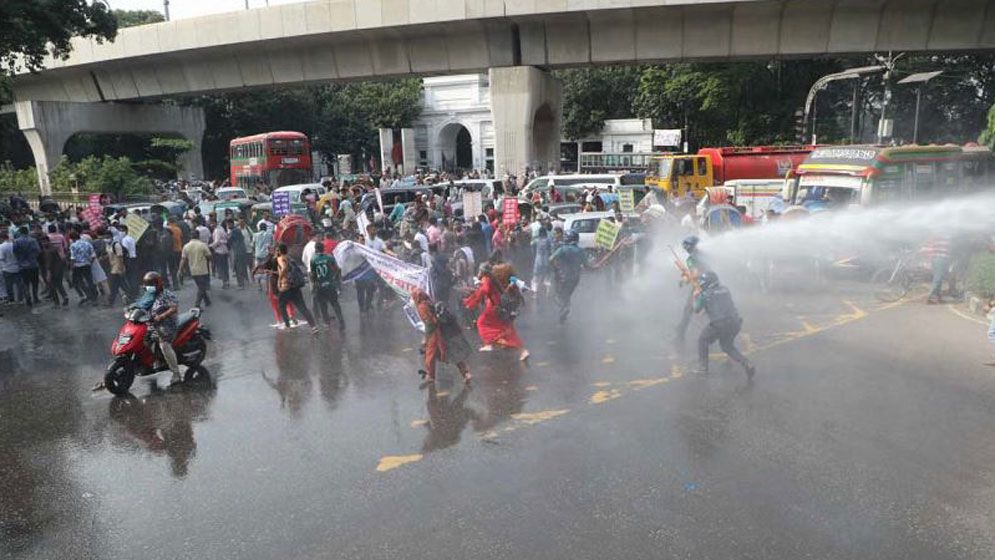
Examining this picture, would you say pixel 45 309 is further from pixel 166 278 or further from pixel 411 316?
pixel 411 316

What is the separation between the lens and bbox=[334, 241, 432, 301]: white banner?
1105 cm

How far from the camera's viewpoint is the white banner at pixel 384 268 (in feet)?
36.2

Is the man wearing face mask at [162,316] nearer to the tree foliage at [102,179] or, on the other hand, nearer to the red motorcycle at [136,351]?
the red motorcycle at [136,351]

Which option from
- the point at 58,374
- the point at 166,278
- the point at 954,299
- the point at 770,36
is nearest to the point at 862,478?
the point at 954,299

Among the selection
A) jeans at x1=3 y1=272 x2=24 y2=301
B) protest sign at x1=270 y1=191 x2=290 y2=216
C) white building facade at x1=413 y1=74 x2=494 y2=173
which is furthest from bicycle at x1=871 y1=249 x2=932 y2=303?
white building facade at x1=413 y1=74 x2=494 y2=173

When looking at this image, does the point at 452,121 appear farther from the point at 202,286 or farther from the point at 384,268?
the point at 384,268

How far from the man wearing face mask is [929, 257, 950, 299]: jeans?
12352 millimetres

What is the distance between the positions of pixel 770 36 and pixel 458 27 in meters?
11.4

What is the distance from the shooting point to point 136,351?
8.95 m

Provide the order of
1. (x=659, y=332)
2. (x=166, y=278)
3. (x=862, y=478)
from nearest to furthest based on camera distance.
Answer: (x=862, y=478) → (x=659, y=332) → (x=166, y=278)

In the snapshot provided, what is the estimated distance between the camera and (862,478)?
20.3 feet

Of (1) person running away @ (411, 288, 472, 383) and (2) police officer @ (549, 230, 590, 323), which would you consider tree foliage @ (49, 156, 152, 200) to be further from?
(1) person running away @ (411, 288, 472, 383)

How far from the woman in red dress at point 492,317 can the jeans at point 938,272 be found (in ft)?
25.5

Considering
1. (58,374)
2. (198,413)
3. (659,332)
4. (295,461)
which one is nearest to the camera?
(295,461)
